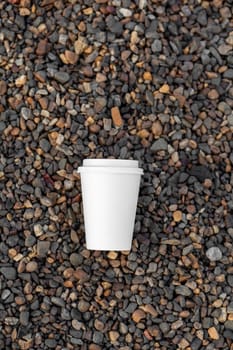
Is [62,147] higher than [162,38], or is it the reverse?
[162,38]

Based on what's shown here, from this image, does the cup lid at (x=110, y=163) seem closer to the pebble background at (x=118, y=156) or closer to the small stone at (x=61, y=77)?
the pebble background at (x=118, y=156)

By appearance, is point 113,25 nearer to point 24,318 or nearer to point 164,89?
point 164,89

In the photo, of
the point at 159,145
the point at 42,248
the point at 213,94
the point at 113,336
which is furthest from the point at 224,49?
the point at 113,336

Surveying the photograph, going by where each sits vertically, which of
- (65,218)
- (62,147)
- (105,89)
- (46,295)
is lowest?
(46,295)

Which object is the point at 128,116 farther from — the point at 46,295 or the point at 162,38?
the point at 46,295

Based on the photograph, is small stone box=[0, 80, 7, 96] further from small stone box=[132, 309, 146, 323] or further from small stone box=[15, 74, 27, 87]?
small stone box=[132, 309, 146, 323]

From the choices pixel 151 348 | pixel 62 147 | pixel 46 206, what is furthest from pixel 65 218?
pixel 151 348

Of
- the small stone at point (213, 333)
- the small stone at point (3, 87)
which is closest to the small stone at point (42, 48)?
the small stone at point (3, 87)
